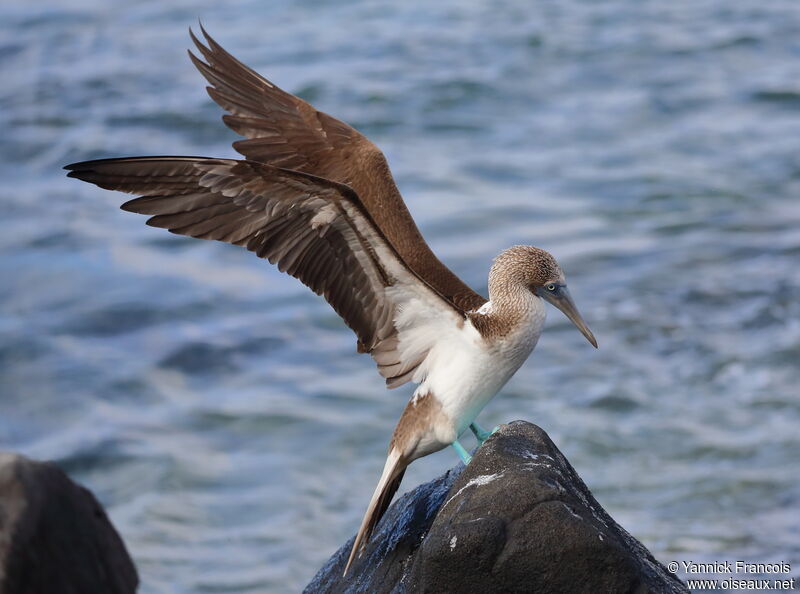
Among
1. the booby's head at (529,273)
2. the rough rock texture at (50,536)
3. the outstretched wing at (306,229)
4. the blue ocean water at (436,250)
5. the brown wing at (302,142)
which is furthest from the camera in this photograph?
the blue ocean water at (436,250)

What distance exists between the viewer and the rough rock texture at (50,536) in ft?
16.3

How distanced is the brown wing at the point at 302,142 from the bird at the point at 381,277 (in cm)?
13

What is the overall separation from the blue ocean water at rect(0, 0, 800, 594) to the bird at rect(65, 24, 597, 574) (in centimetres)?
271

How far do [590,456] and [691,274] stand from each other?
287 cm

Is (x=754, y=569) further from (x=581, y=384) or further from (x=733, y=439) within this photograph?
(x=581, y=384)

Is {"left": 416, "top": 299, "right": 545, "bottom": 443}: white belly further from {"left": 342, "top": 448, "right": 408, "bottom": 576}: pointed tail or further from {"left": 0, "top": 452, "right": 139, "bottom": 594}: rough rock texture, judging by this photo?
{"left": 0, "top": 452, "right": 139, "bottom": 594}: rough rock texture

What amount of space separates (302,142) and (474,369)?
1.85m

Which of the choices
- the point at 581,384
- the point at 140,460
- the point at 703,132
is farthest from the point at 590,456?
the point at 703,132

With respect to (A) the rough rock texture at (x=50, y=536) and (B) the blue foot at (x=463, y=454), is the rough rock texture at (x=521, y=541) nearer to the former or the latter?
(B) the blue foot at (x=463, y=454)

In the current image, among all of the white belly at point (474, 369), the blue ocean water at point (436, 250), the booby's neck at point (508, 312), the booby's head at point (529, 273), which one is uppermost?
the booby's head at point (529, 273)

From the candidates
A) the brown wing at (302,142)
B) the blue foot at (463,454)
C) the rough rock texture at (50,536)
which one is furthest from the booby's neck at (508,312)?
the rough rock texture at (50,536)

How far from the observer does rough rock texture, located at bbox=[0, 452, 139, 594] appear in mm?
4973

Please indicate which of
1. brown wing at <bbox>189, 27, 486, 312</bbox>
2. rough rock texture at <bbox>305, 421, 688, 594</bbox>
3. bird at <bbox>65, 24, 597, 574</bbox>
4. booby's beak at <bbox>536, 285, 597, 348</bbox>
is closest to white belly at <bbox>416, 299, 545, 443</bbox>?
bird at <bbox>65, 24, 597, 574</bbox>

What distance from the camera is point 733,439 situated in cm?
862
